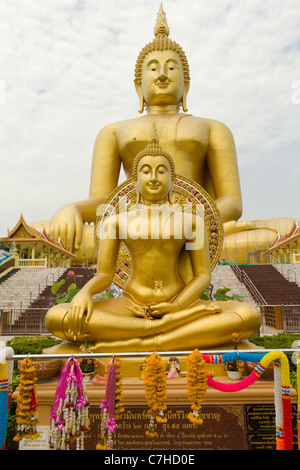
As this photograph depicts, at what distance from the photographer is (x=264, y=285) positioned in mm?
10570

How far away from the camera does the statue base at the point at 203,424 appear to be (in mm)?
2371

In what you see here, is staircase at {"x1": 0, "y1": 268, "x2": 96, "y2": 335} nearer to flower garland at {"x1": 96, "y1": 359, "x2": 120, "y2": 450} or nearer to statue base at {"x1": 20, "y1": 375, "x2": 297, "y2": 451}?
statue base at {"x1": 20, "y1": 375, "x2": 297, "y2": 451}

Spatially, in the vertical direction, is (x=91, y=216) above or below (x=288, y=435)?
above

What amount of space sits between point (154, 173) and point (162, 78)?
14.2ft

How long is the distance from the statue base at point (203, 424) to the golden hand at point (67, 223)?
6380 mm

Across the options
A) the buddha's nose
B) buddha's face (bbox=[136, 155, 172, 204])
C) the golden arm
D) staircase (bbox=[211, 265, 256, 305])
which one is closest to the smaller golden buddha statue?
buddha's face (bbox=[136, 155, 172, 204])

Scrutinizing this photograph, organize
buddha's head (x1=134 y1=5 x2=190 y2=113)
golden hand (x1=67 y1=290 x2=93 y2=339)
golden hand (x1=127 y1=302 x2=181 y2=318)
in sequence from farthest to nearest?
buddha's head (x1=134 y1=5 x2=190 y2=113) → golden hand (x1=127 y1=302 x2=181 y2=318) → golden hand (x1=67 y1=290 x2=93 y2=339)

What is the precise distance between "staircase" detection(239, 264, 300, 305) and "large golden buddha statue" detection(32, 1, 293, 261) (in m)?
2.99

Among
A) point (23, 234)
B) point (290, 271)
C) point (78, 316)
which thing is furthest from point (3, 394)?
point (23, 234)

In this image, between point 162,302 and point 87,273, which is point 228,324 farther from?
point 87,273

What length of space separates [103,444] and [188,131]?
7.00 meters

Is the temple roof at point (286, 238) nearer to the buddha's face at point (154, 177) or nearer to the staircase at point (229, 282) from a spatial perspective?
the staircase at point (229, 282)

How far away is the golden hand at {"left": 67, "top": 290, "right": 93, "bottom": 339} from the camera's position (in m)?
2.98

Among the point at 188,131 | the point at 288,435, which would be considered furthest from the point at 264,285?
the point at 288,435
